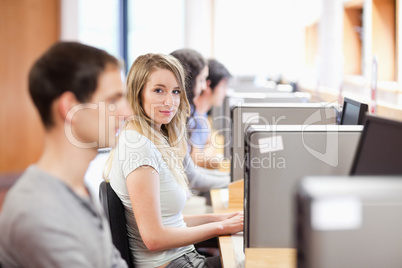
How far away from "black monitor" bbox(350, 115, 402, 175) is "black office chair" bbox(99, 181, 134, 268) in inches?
29.1

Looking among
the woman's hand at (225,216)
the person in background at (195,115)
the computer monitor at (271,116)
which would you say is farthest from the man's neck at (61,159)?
the person in background at (195,115)

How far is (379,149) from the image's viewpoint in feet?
4.44

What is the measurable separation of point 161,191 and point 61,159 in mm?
761

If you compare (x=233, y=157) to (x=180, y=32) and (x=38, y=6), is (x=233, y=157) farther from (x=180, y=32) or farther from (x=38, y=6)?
(x=180, y=32)

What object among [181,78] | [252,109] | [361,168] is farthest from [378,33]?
[361,168]

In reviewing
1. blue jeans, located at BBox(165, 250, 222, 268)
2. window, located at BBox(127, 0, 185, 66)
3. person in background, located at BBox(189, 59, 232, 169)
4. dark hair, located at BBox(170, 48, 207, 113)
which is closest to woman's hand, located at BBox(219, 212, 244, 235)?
blue jeans, located at BBox(165, 250, 222, 268)

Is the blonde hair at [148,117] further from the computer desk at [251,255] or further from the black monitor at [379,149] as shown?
the black monitor at [379,149]

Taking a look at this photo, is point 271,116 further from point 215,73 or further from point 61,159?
point 61,159

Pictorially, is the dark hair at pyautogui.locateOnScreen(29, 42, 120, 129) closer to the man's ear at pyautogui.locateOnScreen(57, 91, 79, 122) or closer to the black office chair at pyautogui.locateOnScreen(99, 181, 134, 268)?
the man's ear at pyautogui.locateOnScreen(57, 91, 79, 122)

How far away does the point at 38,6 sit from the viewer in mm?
6211

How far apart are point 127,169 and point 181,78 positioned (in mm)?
479

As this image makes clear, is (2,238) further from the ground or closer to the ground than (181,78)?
closer to the ground

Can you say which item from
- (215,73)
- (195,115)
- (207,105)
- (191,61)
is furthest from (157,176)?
(215,73)

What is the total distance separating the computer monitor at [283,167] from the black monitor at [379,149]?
5.8 inches
